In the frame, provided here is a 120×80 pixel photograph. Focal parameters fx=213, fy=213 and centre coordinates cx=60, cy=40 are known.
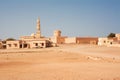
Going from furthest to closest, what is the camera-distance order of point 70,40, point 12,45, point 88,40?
point 88,40, point 70,40, point 12,45

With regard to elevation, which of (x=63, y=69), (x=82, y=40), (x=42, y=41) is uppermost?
(x=82, y=40)

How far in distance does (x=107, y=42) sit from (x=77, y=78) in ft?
159

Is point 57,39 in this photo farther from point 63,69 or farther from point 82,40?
point 63,69

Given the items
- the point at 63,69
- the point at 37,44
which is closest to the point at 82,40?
the point at 37,44

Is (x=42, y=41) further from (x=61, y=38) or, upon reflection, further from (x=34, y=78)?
(x=34, y=78)

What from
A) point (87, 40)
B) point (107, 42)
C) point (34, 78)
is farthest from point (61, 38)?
point (34, 78)

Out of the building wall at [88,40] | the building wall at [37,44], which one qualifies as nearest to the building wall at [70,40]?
the building wall at [88,40]

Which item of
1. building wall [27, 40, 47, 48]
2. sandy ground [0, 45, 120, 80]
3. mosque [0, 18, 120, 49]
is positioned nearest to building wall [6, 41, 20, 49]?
mosque [0, 18, 120, 49]

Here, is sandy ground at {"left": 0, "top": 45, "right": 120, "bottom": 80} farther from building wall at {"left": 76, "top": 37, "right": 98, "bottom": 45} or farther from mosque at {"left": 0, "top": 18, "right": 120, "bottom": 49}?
building wall at {"left": 76, "top": 37, "right": 98, "bottom": 45}

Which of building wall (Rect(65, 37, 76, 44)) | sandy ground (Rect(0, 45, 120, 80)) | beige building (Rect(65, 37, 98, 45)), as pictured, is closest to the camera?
sandy ground (Rect(0, 45, 120, 80))

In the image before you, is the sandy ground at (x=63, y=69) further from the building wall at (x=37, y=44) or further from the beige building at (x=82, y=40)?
the beige building at (x=82, y=40)

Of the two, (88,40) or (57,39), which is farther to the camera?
(57,39)

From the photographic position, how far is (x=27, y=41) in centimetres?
5531

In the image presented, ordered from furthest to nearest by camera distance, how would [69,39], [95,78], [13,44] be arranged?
[69,39] → [13,44] → [95,78]
